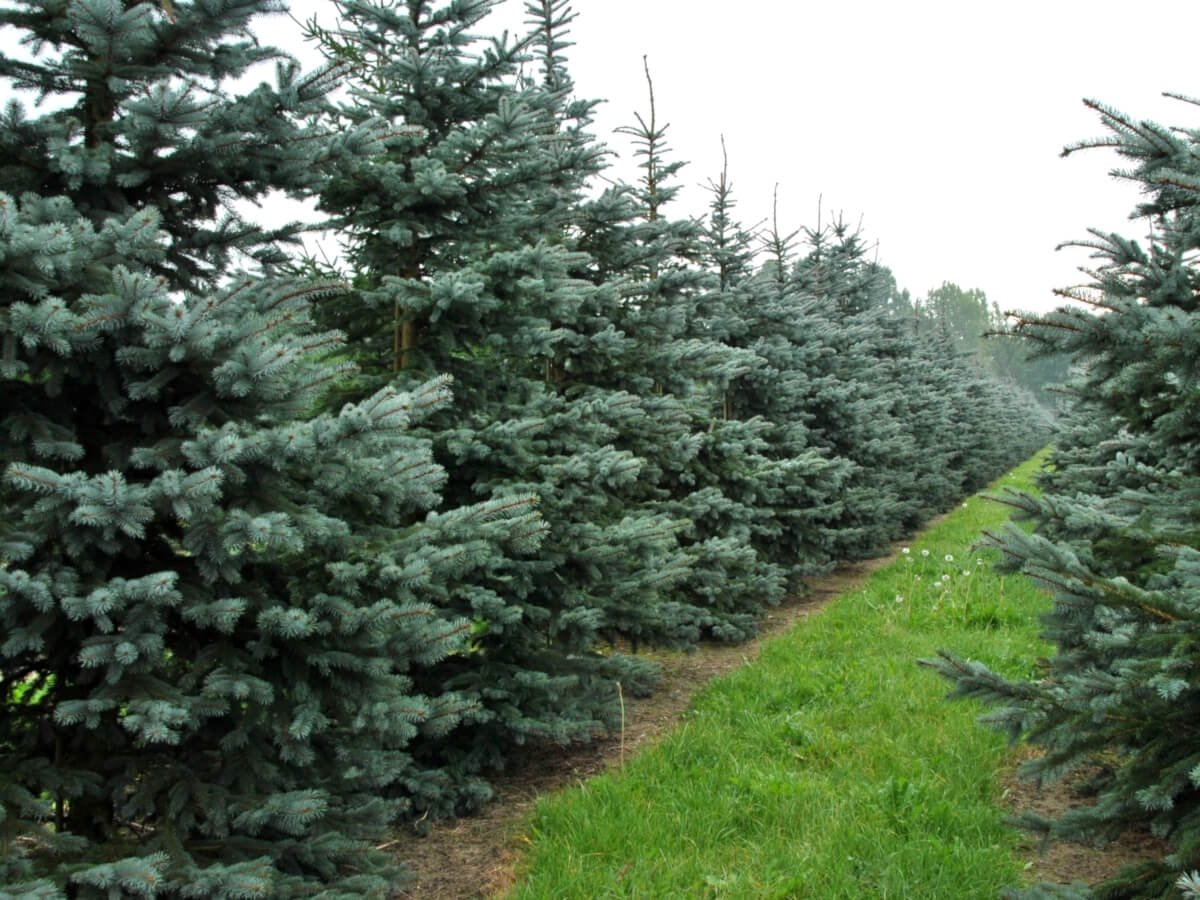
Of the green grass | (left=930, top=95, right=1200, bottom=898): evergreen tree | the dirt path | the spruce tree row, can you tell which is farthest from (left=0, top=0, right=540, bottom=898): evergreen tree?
(left=930, top=95, right=1200, bottom=898): evergreen tree

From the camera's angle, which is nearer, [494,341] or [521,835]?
[521,835]

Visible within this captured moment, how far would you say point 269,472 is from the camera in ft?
9.58

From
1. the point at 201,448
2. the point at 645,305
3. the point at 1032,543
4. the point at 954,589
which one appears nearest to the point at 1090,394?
the point at 1032,543

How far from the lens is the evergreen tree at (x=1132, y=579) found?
2.53 m

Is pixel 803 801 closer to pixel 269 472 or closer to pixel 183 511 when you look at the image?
pixel 269 472

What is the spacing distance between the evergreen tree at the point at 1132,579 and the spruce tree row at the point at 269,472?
2.02m

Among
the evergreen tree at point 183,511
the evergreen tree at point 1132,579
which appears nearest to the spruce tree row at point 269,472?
the evergreen tree at point 183,511

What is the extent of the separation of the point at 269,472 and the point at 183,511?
0.38 meters

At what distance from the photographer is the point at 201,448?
8.83ft

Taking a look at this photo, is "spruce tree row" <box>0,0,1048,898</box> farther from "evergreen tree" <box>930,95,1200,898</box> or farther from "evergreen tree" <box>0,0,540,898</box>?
"evergreen tree" <box>930,95,1200,898</box>

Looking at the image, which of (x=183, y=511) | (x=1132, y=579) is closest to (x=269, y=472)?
(x=183, y=511)

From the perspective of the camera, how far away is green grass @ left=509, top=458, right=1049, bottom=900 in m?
3.63

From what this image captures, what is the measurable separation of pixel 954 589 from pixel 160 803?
8.19 meters

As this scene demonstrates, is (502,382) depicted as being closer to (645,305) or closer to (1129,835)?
(645,305)
